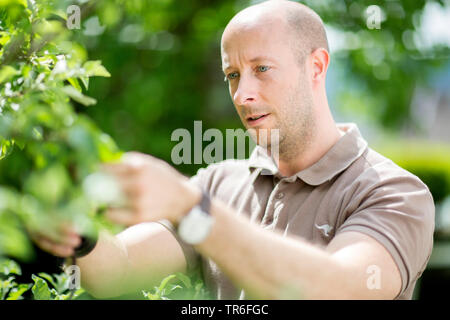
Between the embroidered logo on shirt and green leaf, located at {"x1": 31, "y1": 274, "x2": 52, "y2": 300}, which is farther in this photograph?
the embroidered logo on shirt

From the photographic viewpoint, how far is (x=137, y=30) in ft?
20.3

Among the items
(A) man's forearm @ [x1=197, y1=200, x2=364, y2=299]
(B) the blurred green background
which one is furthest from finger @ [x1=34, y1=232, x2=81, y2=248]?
(B) the blurred green background

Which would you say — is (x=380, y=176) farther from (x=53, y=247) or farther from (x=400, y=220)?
(x=53, y=247)

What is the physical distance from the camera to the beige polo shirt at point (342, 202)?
181 centimetres

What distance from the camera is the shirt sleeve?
175 centimetres

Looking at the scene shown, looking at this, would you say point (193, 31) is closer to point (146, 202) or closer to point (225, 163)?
point (225, 163)

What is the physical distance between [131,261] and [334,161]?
906mm

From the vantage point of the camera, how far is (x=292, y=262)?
1429 millimetres

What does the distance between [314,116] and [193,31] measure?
432 centimetres

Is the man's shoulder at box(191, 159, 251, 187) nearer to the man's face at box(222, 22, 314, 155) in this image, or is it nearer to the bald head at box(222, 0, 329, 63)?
the man's face at box(222, 22, 314, 155)

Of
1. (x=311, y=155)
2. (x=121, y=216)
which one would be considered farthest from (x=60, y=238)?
(x=311, y=155)

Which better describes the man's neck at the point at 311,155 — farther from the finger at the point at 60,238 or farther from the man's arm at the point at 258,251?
the finger at the point at 60,238

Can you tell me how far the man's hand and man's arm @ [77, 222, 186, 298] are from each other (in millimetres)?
884
